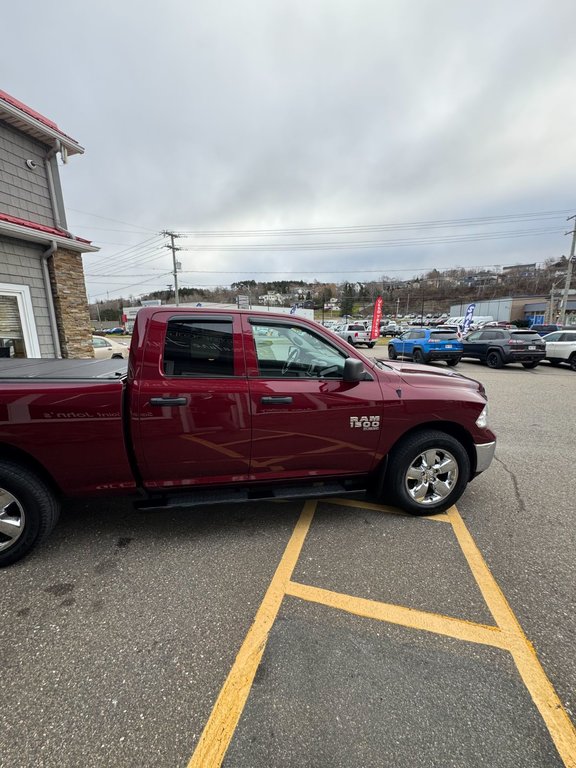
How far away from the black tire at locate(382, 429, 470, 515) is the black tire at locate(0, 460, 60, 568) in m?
2.74

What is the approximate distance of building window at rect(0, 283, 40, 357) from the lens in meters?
6.84

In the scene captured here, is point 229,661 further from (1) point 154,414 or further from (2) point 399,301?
(2) point 399,301

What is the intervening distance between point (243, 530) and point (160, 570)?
0.73 metres

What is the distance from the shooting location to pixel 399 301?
284ft

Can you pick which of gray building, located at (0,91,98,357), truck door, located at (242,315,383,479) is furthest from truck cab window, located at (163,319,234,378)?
gray building, located at (0,91,98,357)

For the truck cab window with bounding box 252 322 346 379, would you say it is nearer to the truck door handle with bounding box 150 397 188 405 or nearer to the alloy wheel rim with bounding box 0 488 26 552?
the truck door handle with bounding box 150 397 188 405

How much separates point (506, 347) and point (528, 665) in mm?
14309

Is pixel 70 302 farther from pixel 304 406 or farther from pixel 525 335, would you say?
pixel 525 335

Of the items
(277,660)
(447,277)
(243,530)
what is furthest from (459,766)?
(447,277)

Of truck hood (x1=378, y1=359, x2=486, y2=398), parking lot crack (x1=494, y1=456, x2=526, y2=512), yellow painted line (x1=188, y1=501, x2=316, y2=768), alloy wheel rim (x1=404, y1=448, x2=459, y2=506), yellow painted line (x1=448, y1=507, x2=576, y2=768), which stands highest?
truck hood (x1=378, y1=359, x2=486, y2=398)

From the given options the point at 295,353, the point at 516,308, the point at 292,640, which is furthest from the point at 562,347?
the point at 516,308

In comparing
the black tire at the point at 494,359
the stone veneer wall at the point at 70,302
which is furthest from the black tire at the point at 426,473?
the black tire at the point at 494,359

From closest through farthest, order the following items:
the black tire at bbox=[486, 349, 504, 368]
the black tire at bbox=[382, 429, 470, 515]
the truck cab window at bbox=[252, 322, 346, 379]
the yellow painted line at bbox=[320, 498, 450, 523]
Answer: the truck cab window at bbox=[252, 322, 346, 379] < the black tire at bbox=[382, 429, 470, 515] < the yellow painted line at bbox=[320, 498, 450, 523] < the black tire at bbox=[486, 349, 504, 368]

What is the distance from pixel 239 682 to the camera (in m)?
1.73
